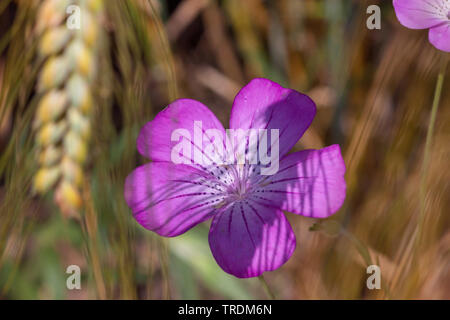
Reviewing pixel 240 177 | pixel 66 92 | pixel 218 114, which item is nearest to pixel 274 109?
pixel 240 177

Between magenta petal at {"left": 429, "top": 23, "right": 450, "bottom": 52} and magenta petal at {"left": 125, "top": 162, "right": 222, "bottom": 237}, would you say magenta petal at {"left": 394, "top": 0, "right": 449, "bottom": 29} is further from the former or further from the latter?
magenta petal at {"left": 125, "top": 162, "right": 222, "bottom": 237}

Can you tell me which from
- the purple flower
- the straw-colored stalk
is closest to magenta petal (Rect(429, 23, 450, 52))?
the purple flower

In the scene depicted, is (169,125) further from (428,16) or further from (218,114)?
(218,114)

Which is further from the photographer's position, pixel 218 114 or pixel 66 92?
pixel 218 114

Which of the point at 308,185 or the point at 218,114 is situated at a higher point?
the point at 218,114

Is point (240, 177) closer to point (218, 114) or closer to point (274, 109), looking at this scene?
point (274, 109)

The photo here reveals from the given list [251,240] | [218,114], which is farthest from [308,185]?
[218,114]
